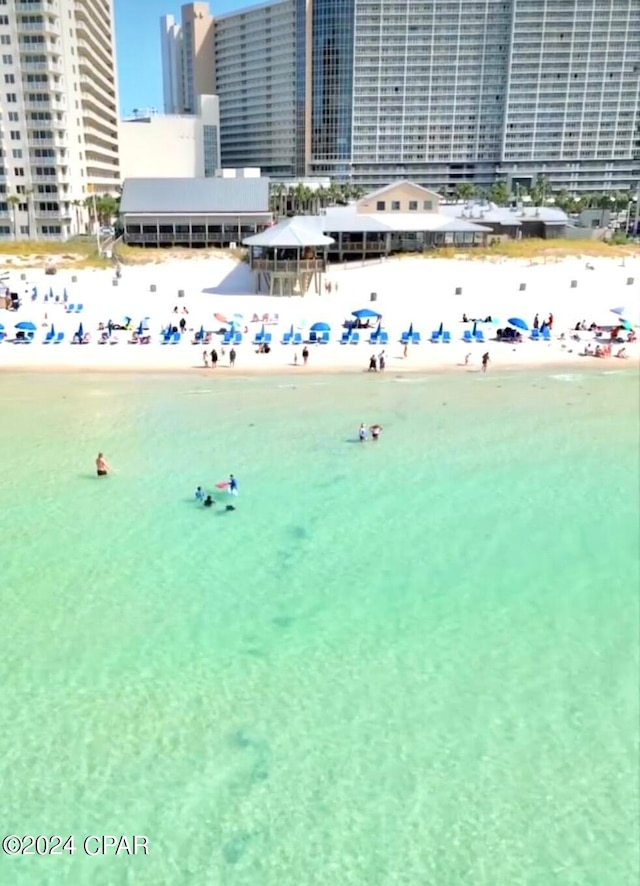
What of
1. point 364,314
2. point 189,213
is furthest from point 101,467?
point 189,213

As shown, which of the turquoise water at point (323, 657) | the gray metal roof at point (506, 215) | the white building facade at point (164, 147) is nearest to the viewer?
the turquoise water at point (323, 657)

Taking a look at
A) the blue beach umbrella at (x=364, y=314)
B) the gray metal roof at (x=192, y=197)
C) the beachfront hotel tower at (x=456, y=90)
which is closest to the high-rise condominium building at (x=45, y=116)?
the gray metal roof at (x=192, y=197)

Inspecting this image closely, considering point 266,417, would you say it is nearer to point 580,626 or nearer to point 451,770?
point 580,626

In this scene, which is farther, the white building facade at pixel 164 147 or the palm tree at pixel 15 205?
the white building facade at pixel 164 147

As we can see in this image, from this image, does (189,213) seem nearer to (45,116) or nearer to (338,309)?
(45,116)

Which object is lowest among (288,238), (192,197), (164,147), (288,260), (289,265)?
(289,265)

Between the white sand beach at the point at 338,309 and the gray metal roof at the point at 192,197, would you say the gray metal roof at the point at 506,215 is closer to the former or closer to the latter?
the white sand beach at the point at 338,309

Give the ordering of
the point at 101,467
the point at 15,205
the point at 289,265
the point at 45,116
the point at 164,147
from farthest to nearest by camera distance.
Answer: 1. the point at 164,147
2. the point at 15,205
3. the point at 45,116
4. the point at 289,265
5. the point at 101,467
